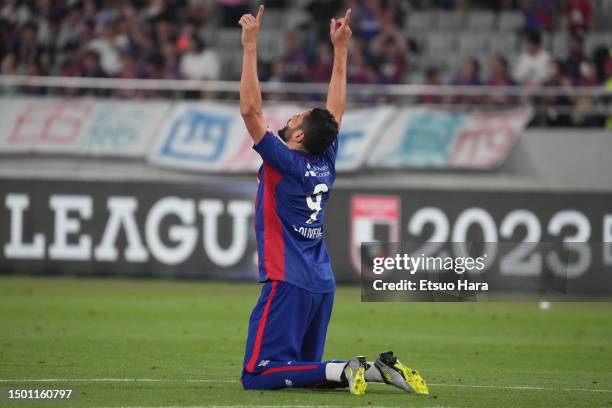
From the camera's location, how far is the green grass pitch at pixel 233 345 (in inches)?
348

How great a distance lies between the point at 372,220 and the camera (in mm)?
20109

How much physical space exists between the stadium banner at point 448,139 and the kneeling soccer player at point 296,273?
39.9ft

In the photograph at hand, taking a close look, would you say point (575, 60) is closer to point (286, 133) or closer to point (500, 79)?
point (500, 79)

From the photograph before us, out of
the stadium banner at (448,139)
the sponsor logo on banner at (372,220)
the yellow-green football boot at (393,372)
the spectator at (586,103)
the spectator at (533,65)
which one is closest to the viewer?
the yellow-green football boot at (393,372)

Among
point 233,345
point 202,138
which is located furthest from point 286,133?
point 202,138

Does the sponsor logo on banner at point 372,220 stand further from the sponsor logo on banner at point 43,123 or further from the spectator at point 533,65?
the sponsor logo on banner at point 43,123

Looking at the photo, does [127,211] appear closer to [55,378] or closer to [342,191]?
[342,191]

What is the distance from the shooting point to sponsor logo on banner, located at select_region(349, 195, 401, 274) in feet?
65.6

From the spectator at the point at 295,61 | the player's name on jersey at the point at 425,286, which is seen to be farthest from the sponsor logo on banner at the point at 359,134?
the player's name on jersey at the point at 425,286

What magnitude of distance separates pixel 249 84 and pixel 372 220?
11984 millimetres

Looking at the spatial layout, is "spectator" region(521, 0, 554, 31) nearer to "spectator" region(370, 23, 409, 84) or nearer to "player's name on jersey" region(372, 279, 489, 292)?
"spectator" region(370, 23, 409, 84)

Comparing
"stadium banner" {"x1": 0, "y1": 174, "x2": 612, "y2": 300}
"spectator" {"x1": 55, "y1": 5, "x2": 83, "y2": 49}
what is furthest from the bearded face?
"spectator" {"x1": 55, "y1": 5, "x2": 83, "y2": 49}

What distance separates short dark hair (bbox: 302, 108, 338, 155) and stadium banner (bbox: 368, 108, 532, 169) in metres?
12.3

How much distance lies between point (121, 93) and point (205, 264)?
3863 mm
